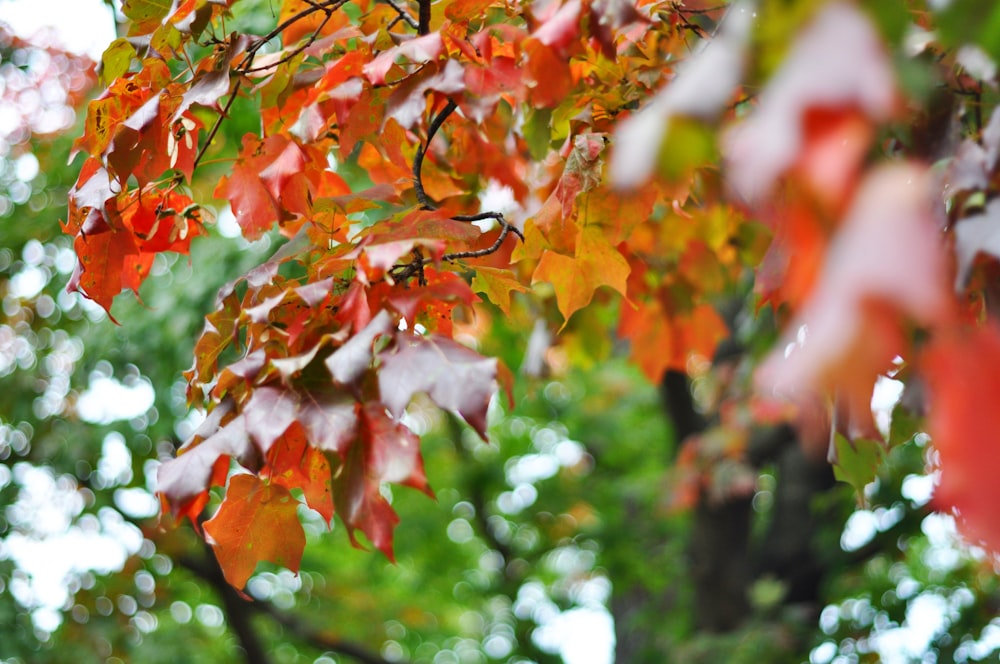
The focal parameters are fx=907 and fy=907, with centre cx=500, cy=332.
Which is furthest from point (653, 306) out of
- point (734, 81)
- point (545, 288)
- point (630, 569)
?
point (630, 569)

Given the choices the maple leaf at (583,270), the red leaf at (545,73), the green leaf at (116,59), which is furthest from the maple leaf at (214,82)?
the maple leaf at (583,270)

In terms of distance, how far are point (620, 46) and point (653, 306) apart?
1.08 metres

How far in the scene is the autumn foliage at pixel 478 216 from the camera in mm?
501

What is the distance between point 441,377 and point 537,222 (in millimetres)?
624

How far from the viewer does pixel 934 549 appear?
24.9 feet

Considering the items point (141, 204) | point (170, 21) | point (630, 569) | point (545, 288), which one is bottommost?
point (630, 569)

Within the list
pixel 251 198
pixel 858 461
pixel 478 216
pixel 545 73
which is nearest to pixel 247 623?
pixel 251 198

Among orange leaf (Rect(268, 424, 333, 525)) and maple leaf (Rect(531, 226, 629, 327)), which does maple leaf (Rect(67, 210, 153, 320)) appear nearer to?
orange leaf (Rect(268, 424, 333, 525))

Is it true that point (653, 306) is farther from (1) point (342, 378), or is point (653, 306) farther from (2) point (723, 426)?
(2) point (723, 426)

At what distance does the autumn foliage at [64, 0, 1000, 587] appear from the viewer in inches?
19.7

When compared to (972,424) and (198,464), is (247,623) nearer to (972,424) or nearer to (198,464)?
(198,464)

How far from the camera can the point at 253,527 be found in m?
1.27

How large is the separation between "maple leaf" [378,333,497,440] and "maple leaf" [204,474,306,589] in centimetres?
37

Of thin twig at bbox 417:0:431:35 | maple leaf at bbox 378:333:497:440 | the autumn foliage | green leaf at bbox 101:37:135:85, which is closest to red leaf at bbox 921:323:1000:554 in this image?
the autumn foliage
